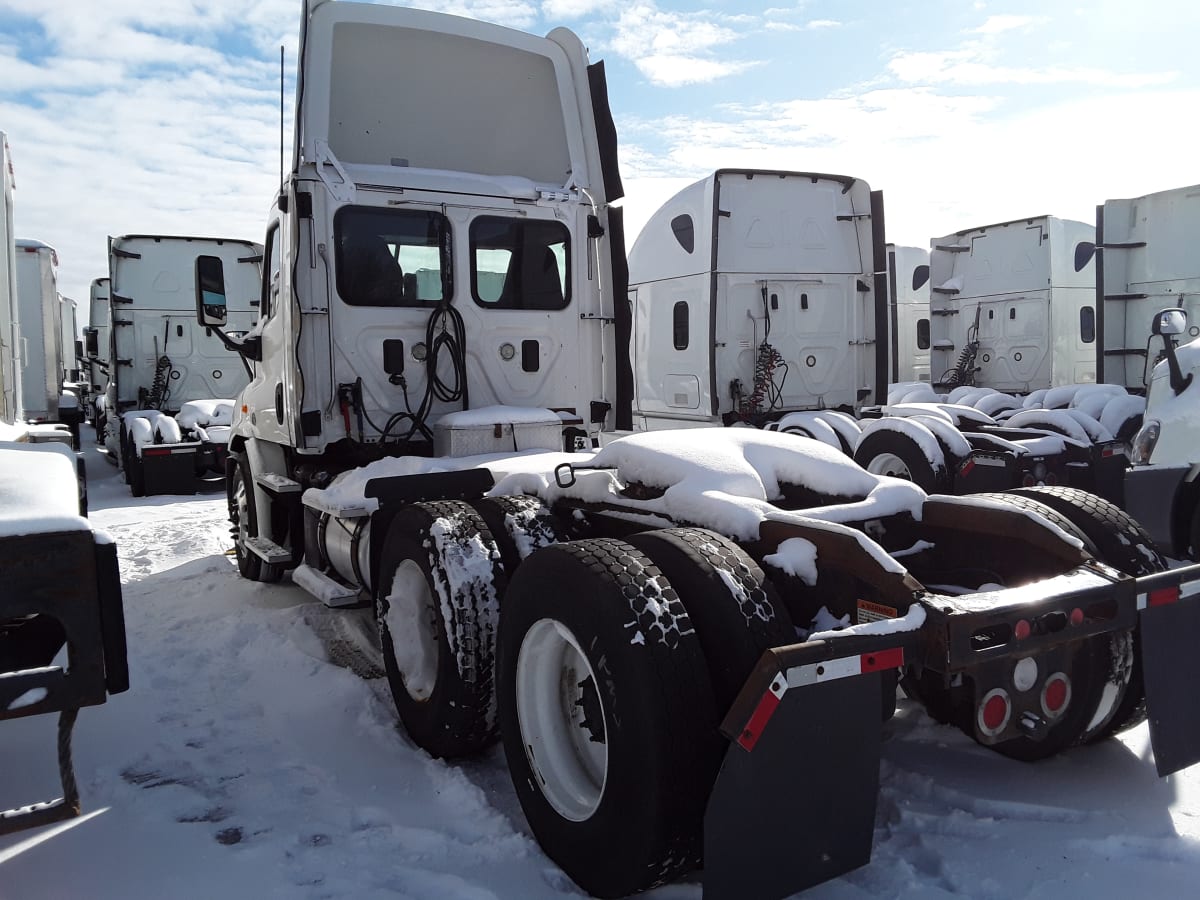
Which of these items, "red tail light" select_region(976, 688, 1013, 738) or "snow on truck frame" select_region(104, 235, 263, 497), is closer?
"red tail light" select_region(976, 688, 1013, 738)

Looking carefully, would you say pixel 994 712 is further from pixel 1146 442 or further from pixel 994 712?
pixel 1146 442

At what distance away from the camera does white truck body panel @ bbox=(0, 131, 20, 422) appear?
506cm

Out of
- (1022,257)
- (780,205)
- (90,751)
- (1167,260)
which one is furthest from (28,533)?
(1022,257)

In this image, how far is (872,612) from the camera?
262cm

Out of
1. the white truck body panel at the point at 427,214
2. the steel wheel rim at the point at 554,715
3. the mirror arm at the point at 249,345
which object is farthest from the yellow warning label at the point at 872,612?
the mirror arm at the point at 249,345

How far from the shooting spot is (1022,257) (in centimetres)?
1288

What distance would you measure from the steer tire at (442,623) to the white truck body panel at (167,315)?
11108mm

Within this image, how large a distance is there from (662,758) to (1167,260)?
437 inches

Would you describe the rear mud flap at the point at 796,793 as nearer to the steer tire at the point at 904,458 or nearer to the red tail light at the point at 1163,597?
the red tail light at the point at 1163,597

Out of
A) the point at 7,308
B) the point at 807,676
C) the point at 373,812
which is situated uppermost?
the point at 7,308

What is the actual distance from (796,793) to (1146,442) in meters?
4.82

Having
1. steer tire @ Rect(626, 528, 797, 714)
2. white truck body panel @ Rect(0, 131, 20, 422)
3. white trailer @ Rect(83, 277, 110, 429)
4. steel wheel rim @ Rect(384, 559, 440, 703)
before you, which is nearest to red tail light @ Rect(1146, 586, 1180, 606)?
steer tire @ Rect(626, 528, 797, 714)

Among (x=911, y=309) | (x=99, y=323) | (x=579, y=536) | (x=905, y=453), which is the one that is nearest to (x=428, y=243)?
(x=579, y=536)

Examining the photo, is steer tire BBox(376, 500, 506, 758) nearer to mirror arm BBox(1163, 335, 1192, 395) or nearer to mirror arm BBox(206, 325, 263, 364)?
mirror arm BBox(206, 325, 263, 364)
